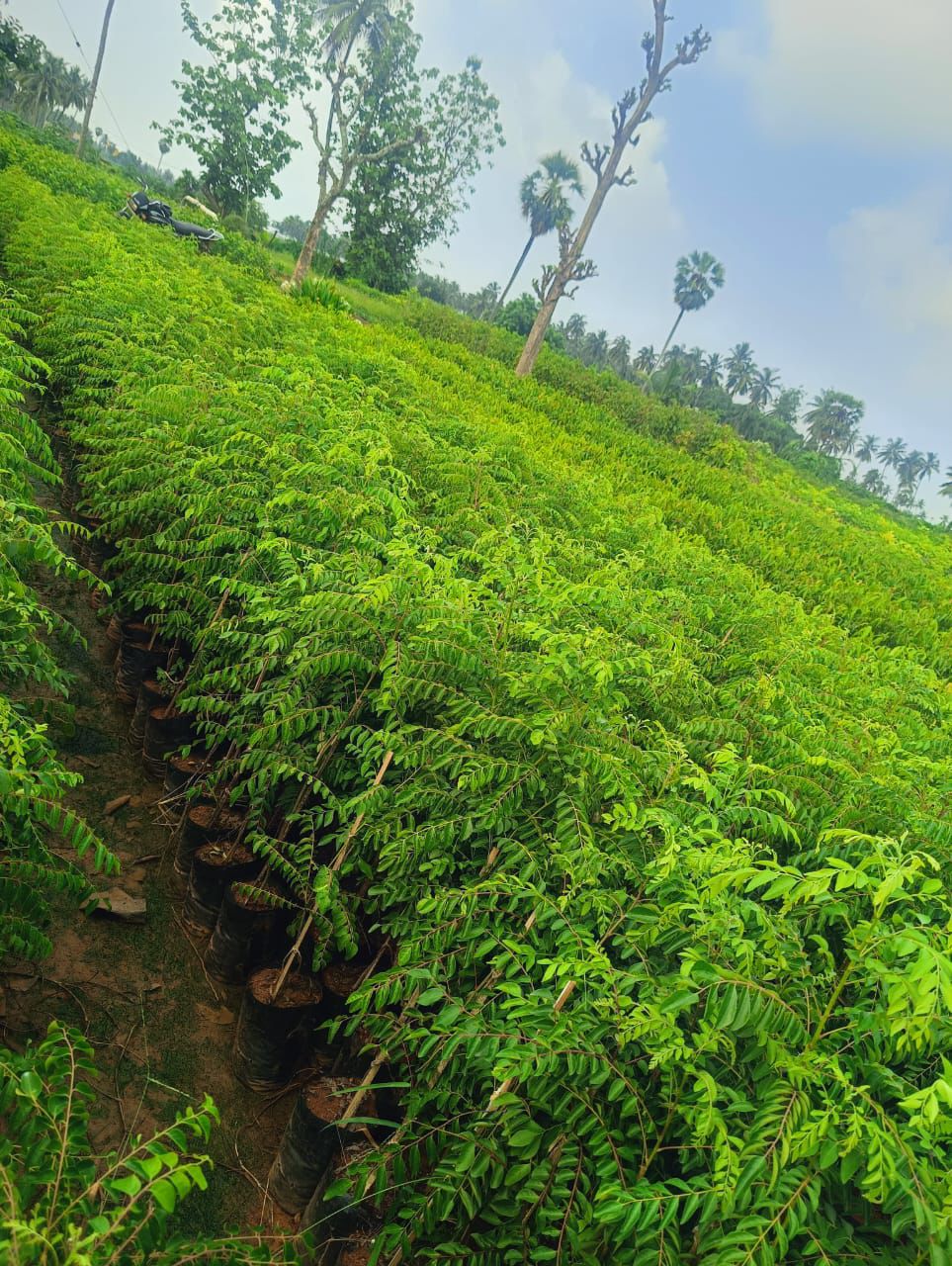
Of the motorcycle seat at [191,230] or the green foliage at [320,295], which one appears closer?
the green foliage at [320,295]

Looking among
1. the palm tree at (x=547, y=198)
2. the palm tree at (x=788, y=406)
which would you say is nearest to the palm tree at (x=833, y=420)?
the palm tree at (x=788, y=406)

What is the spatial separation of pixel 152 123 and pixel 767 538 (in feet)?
98.9

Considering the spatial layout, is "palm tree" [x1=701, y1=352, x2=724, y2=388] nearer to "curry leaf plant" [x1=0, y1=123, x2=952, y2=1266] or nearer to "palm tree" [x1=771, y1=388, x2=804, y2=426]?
"palm tree" [x1=771, y1=388, x2=804, y2=426]

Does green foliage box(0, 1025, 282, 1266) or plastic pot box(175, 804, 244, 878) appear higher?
green foliage box(0, 1025, 282, 1266)

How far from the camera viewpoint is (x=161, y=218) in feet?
63.2

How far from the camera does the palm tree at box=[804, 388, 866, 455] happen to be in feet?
242

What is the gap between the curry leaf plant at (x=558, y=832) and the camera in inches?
67.8

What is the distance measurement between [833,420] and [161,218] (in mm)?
73803

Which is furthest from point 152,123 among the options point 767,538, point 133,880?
point 133,880

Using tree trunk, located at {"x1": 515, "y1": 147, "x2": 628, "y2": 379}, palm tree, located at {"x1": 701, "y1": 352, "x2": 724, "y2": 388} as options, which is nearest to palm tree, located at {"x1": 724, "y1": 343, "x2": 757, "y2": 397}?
palm tree, located at {"x1": 701, "y1": 352, "x2": 724, "y2": 388}

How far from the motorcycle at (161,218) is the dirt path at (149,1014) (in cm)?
1939

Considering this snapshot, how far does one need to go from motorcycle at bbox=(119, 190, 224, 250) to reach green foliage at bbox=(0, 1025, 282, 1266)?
21.5 m

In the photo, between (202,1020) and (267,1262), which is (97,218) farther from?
(267,1262)

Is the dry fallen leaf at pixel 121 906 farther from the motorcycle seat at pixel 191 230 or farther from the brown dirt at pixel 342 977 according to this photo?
the motorcycle seat at pixel 191 230
